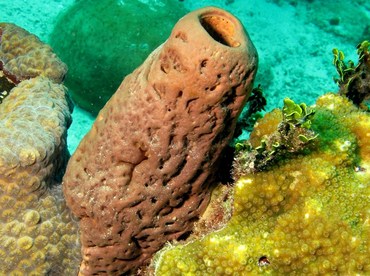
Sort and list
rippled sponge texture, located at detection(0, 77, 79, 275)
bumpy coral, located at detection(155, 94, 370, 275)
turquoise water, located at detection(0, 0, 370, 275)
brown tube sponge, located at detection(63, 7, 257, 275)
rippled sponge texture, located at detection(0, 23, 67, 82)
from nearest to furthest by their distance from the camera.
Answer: brown tube sponge, located at detection(63, 7, 257, 275), bumpy coral, located at detection(155, 94, 370, 275), rippled sponge texture, located at detection(0, 77, 79, 275), rippled sponge texture, located at detection(0, 23, 67, 82), turquoise water, located at detection(0, 0, 370, 275)

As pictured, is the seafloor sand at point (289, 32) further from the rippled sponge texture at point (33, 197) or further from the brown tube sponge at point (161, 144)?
the brown tube sponge at point (161, 144)

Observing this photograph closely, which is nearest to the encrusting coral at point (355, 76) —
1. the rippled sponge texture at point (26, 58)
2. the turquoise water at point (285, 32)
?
the rippled sponge texture at point (26, 58)

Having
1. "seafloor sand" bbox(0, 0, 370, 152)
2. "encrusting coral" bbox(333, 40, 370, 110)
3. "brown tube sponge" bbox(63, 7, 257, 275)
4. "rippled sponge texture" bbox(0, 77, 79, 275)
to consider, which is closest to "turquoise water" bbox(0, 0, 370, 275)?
"seafloor sand" bbox(0, 0, 370, 152)

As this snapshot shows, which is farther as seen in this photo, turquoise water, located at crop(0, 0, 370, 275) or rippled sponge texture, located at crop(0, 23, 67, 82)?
turquoise water, located at crop(0, 0, 370, 275)

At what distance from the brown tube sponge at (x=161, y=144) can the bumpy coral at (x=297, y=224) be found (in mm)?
322

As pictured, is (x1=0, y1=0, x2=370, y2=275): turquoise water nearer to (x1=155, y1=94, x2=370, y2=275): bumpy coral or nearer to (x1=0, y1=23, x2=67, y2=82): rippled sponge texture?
(x1=0, y1=23, x2=67, y2=82): rippled sponge texture

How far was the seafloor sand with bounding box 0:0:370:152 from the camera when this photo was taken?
8.55m

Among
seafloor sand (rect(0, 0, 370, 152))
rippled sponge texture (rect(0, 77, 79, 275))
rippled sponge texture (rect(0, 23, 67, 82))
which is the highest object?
rippled sponge texture (rect(0, 23, 67, 82))

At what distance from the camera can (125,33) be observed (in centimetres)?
720

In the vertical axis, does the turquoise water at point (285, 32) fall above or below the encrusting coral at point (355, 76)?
below

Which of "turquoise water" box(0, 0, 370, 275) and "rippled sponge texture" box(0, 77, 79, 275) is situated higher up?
"rippled sponge texture" box(0, 77, 79, 275)

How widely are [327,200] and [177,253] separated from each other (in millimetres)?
1038

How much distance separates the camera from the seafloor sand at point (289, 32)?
8547 millimetres

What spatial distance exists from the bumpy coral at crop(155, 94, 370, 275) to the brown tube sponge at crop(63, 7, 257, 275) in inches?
12.7
